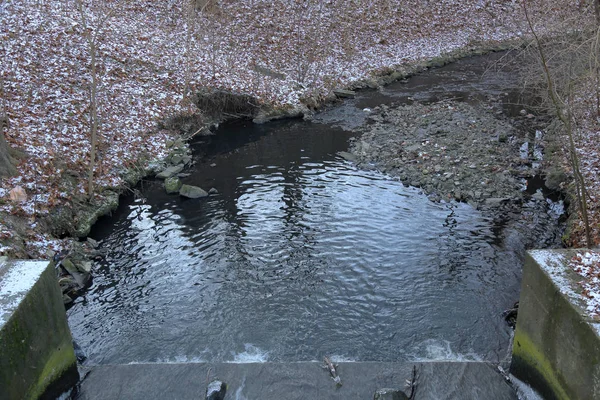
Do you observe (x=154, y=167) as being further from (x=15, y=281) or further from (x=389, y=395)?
(x=389, y=395)

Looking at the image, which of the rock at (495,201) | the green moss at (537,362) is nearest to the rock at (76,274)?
the green moss at (537,362)

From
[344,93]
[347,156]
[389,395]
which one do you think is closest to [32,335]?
[389,395]

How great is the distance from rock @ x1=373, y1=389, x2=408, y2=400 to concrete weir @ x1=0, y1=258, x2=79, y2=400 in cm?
409

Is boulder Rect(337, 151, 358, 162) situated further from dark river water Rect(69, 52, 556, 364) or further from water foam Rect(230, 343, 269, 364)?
water foam Rect(230, 343, 269, 364)

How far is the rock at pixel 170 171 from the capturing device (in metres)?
14.4

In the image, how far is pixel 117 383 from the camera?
6.43 metres

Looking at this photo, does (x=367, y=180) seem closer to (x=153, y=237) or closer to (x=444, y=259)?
(x=444, y=259)

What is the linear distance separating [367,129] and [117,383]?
14.1 m

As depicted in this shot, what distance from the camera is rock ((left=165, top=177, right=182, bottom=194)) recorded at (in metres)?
13.5

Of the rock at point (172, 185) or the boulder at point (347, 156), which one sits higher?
the rock at point (172, 185)

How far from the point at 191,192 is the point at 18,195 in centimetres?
432

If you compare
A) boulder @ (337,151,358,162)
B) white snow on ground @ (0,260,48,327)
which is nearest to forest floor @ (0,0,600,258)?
white snow on ground @ (0,260,48,327)

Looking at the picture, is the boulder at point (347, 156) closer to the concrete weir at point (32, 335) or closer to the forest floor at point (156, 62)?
the forest floor at point (156, 62)

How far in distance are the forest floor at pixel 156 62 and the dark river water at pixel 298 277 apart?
173 centimetres
